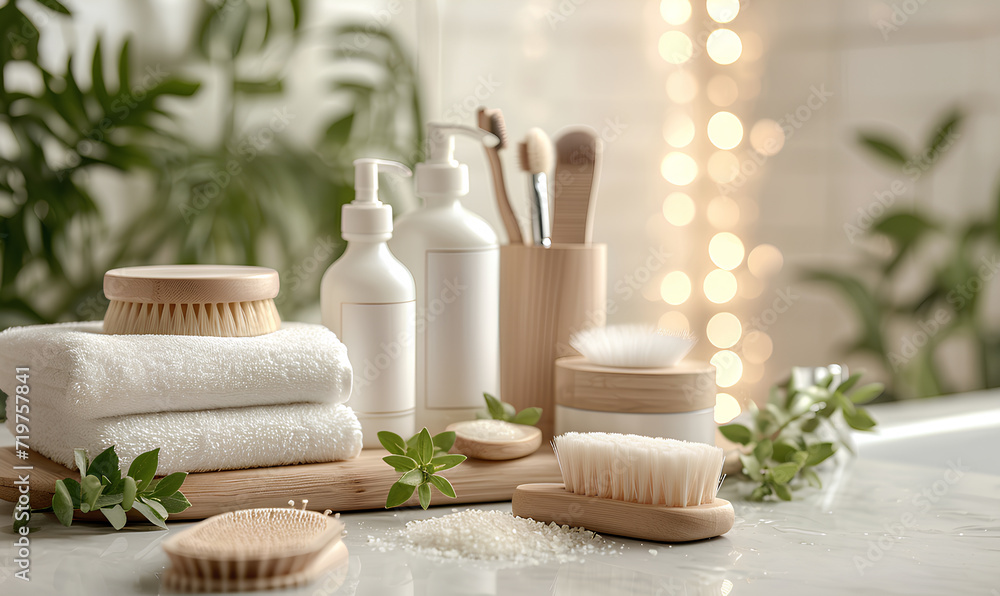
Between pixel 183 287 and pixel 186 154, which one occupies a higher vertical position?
pixel 186 154

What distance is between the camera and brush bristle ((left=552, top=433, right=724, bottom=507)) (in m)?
0.52

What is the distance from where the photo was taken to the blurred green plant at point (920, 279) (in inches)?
53.9

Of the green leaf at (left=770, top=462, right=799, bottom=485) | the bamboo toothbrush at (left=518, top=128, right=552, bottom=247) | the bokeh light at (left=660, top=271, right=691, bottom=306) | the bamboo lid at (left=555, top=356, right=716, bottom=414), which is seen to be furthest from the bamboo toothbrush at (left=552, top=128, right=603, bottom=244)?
the bokeh light at (left=660, top=271, right=691, bottom=306)

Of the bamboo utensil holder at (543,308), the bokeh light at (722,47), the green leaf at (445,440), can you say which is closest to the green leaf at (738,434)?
the bamboo utensil holder at (543,308)

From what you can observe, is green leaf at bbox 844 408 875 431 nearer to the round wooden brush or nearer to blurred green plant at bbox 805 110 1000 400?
the round wooden brush

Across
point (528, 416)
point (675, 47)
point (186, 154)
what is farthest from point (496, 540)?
point (675, 47)

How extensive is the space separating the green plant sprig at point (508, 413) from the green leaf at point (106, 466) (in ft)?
0.91

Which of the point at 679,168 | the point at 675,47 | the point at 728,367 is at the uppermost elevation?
the point at 675,47

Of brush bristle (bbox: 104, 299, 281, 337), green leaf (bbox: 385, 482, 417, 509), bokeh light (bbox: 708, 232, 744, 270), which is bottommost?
green leaf (bbox: 385, 482, 417, 509)

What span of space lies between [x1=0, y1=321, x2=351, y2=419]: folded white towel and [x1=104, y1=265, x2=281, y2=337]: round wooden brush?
17 millimetres

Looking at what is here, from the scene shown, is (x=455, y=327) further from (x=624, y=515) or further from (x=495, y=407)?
(x=624, y=515)

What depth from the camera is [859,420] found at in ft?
2.39

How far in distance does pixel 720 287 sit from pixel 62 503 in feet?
3.75

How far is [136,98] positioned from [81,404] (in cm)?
45
